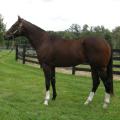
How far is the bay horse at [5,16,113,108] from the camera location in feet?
24.2

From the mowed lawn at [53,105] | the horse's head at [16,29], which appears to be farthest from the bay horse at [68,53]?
the mowed lawn at [53,105]

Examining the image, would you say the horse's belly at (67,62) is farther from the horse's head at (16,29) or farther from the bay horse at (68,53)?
the horse's head at (16,29)

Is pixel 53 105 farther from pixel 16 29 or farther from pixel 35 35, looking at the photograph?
pixel 16 29

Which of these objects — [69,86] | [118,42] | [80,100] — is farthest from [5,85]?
[118,42]

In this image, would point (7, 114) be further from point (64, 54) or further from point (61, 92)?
point (61, 92)

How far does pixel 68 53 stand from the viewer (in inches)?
309

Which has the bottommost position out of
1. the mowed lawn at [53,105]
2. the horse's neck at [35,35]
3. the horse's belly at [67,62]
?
the mowed lawn at [53,105]

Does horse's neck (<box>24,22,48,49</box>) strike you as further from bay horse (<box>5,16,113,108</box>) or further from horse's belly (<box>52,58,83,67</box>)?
horse's belly (<box>52,58,83,67</box>)

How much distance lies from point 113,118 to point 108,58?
1.67 metres

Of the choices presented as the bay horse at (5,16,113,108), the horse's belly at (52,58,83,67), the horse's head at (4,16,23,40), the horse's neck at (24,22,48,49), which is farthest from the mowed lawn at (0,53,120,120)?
the horse's head at (4,16,23,40)

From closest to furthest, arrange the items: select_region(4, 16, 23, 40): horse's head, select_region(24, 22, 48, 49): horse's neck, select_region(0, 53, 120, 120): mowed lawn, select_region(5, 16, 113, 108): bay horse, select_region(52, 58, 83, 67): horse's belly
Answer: select_region(0, 53, 120, 120): mowed lawn < select_region(5, 16, 113, 108): bay horse < select_region(52, 58, 83, 67): horse's belly < select_region(24, 22, 48, 49): horse's neck < select_region(4, 16, 23, 40): horse's head

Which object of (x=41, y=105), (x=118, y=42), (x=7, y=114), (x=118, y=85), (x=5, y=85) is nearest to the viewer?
(x=7, y=114)

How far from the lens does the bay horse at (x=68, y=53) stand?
7.38 m

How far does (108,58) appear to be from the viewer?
7.47 meters
